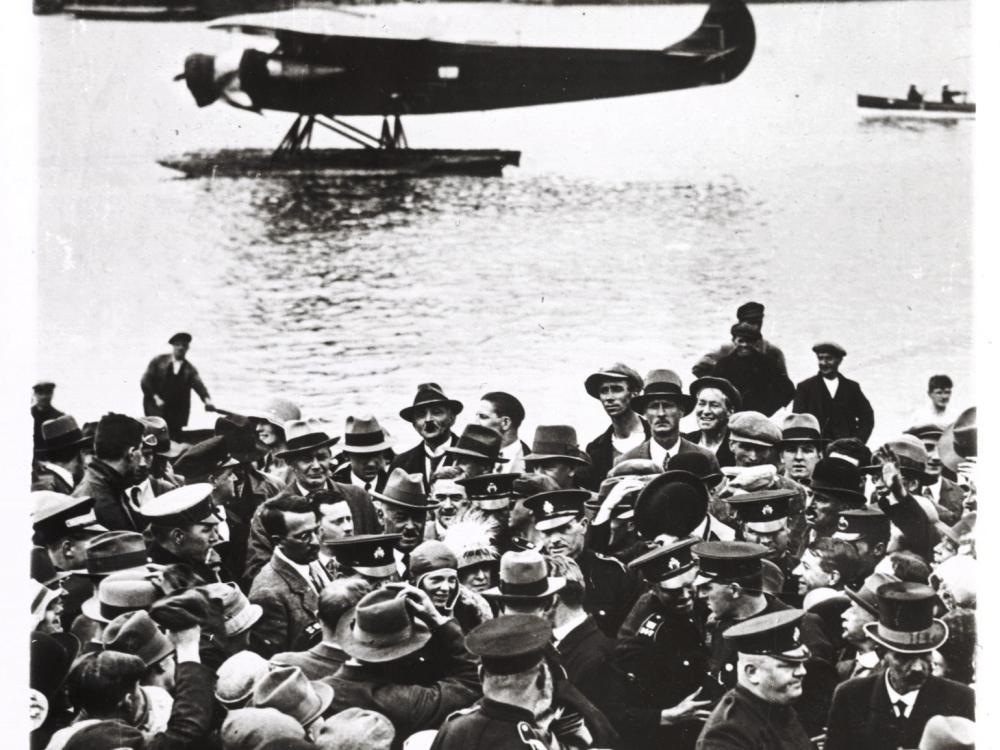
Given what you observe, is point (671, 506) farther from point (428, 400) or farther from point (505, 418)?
point (428, 400)

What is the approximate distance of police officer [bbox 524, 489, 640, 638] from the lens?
7062 millimetres

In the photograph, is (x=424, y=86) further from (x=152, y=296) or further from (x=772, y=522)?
(x=772, y=522)

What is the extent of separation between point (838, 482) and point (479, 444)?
1804 millimetres

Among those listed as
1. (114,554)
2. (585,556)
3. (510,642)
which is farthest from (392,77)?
(510,642)

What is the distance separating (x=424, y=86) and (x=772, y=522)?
2.95m

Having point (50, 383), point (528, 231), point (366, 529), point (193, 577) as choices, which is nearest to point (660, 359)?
point (528, 231)

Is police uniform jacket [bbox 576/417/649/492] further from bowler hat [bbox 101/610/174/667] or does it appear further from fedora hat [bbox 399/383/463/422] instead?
bowler hat [bbox 101/610/174/667]

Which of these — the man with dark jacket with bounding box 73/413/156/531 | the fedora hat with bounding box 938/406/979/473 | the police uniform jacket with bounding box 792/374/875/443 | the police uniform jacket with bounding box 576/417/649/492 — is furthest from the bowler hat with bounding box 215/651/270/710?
the fedora hat with bounding box 938/406/979/473

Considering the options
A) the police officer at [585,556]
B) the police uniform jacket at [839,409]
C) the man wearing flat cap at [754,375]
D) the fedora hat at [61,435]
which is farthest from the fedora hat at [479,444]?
the fedora hat at [61,435]

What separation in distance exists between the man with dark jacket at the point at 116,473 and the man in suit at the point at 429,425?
1295mm

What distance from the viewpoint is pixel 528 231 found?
25.8ft

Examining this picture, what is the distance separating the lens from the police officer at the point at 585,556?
7062 mm

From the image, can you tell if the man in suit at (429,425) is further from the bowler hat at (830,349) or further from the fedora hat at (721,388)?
the bowler hat at (830,349)

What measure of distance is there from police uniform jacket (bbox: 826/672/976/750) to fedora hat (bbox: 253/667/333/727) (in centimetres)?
237
